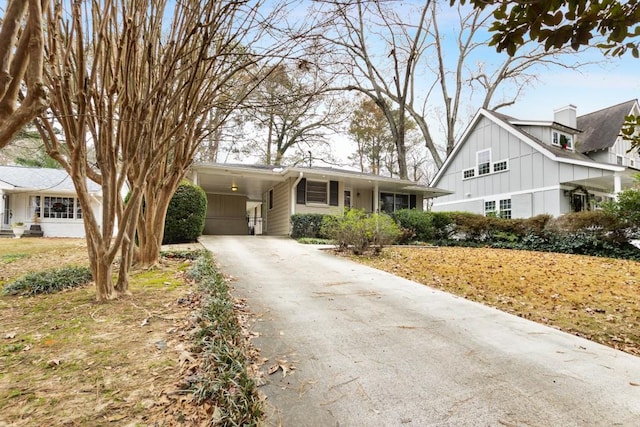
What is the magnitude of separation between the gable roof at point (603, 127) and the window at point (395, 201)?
955 centimetres

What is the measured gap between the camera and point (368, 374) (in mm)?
2744

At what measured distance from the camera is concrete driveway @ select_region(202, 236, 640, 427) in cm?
223

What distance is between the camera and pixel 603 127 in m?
18.0

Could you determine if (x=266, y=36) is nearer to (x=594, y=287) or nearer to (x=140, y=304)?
(x=140, y=304)

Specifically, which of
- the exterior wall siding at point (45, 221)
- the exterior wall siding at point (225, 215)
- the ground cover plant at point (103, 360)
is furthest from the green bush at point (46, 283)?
the exterior wall siding at point (45, 221)

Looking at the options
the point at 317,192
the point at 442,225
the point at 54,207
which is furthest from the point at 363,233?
the point at 54,207

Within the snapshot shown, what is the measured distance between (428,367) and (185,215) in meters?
9.46

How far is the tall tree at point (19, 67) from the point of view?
1.80 m

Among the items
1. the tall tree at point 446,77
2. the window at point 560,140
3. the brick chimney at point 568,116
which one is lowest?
the window at point 560,140

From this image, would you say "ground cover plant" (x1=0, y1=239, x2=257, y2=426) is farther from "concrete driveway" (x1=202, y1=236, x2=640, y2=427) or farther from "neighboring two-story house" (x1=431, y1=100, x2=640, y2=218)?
"neighboring two-story house" (x1=431, y1=100, x2=640, y2=218)

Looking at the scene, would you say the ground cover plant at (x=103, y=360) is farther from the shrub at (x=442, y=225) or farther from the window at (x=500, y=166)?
the window at (x=500, y=166)

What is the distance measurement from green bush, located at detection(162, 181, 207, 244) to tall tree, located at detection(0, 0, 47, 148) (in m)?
8.55

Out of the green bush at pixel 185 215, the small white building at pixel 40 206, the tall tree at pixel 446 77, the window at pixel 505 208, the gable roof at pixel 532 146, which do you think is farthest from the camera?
the tall tree at pixel 446 77

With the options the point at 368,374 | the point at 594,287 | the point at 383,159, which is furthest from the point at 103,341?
the point at 383,159
